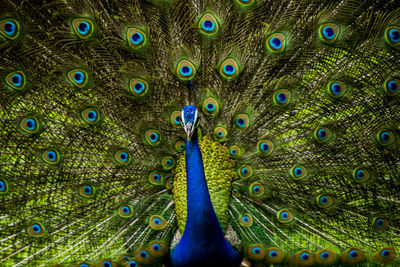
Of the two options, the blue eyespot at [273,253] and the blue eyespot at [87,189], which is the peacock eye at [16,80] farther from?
the blue eyespot at [273,253]

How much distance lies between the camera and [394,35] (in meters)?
1.87

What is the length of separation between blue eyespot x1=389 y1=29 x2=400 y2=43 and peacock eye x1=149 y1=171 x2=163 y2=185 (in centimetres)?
154

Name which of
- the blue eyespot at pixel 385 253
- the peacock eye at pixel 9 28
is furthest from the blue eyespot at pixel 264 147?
the peacock eye at pixel 9 28

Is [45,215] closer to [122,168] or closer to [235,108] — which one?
[122,168]

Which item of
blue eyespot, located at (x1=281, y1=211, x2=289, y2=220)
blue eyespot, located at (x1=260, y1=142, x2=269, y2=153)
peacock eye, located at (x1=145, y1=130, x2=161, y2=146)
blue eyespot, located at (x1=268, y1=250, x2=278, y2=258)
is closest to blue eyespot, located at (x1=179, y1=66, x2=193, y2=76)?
peacock eye, located at (x1=145, y1=130, x2=161, y2=146)

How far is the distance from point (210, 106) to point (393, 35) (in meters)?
1.06

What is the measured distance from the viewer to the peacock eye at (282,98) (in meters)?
2.08

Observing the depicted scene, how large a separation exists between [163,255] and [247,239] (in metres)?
0.52

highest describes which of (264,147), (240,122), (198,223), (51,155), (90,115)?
(240,122)

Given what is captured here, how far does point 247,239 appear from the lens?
2156 mm

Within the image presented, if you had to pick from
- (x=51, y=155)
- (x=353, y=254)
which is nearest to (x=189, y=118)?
(x=51, y=155)

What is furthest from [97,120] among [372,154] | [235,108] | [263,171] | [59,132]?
[372,154]

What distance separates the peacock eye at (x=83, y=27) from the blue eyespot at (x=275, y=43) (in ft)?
3.20

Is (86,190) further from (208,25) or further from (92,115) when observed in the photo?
(208,25)
